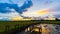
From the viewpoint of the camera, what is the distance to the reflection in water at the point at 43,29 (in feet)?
16.1

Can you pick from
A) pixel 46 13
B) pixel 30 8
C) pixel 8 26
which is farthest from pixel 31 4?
pixel 8 26

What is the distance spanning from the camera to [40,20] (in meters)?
5.07

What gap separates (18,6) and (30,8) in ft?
0.97

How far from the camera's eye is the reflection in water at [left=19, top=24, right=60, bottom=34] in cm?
492

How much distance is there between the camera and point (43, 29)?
5078mm

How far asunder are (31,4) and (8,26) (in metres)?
0.78

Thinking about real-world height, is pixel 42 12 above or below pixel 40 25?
above

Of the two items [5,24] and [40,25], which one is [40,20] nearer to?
[40,25]

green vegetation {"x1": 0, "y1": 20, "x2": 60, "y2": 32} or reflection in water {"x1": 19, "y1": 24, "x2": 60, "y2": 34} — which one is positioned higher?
green vegetation {"x1": 0, "y1": 20, "x2": 60, "y2": 32}

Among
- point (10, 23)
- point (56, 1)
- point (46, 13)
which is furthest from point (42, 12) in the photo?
point (10, 23)

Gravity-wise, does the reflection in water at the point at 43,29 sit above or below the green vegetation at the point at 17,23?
below

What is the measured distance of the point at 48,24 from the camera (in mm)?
5094

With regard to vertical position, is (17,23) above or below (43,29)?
above

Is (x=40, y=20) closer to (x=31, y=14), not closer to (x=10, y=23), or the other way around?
(x=31, y=14)
